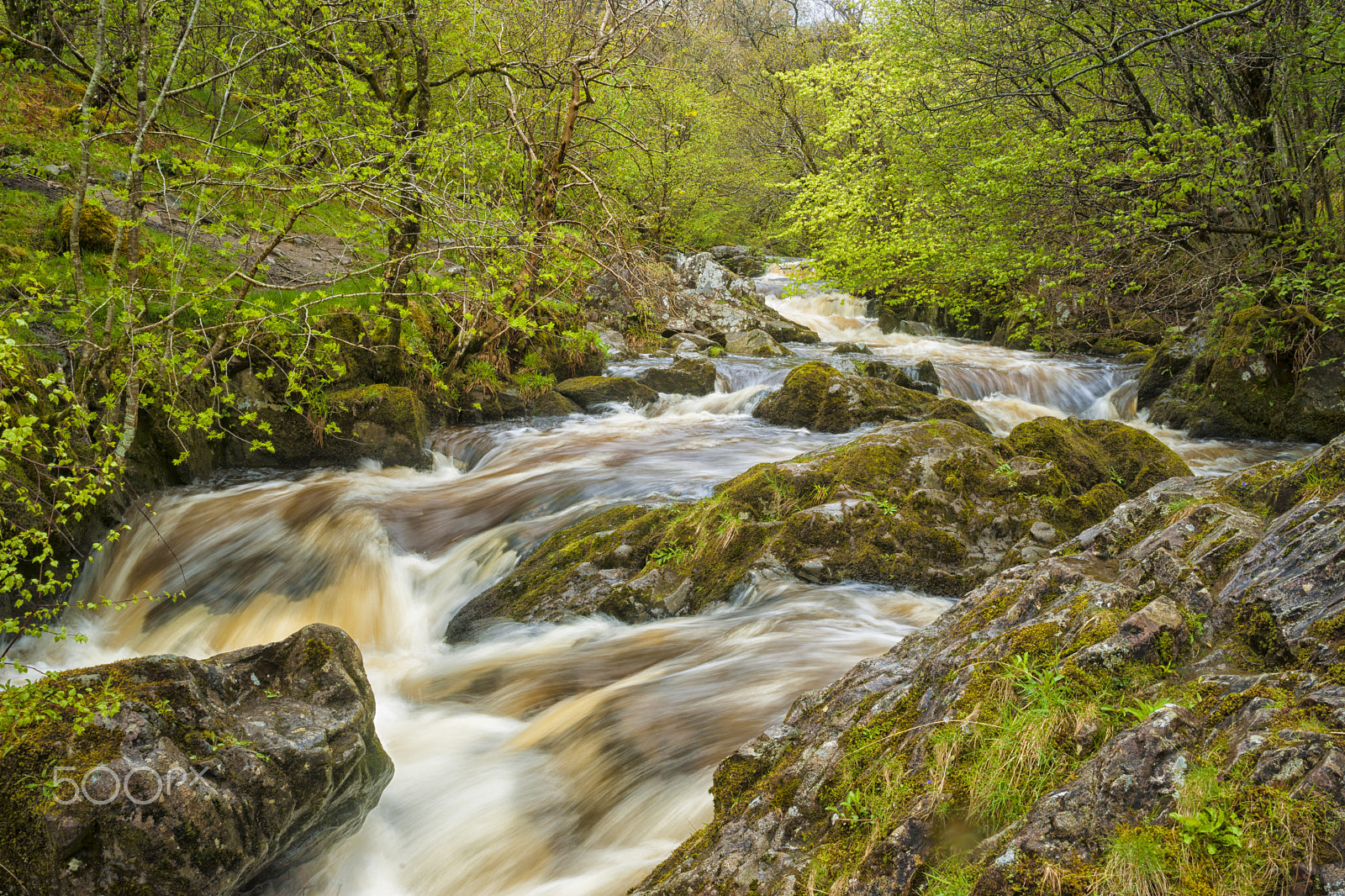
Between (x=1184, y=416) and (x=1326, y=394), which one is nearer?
(x=1326, y=394)

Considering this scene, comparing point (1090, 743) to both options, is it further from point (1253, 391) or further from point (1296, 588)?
point (1253, 391)

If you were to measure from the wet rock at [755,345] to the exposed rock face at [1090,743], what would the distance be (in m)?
14.8

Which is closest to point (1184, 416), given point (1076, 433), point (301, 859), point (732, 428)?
point (1076, 433)

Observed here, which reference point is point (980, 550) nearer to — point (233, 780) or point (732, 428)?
point (233, 780)

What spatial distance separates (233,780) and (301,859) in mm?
748

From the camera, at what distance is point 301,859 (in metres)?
3.79

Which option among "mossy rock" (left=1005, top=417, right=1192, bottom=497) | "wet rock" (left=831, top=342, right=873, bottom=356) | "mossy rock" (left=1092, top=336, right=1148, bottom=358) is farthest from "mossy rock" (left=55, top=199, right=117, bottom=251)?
"mossy rock" (left=1092, top=336, right=1148, bottom=358)

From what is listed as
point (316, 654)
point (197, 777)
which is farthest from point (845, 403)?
point (197, 777)

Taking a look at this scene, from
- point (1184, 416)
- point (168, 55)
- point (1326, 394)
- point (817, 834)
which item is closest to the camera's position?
point (817, 834)

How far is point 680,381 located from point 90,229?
9376mm

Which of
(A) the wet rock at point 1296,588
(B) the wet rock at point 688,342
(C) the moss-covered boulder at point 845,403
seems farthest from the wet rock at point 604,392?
(A) the wet rock at point 1296,588

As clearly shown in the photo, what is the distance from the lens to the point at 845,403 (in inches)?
454

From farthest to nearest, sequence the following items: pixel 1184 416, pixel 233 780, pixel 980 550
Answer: pixel 1184 416 < pixel 980 550 < pixel 233 780

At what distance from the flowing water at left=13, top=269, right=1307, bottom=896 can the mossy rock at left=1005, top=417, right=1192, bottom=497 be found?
2.51m
